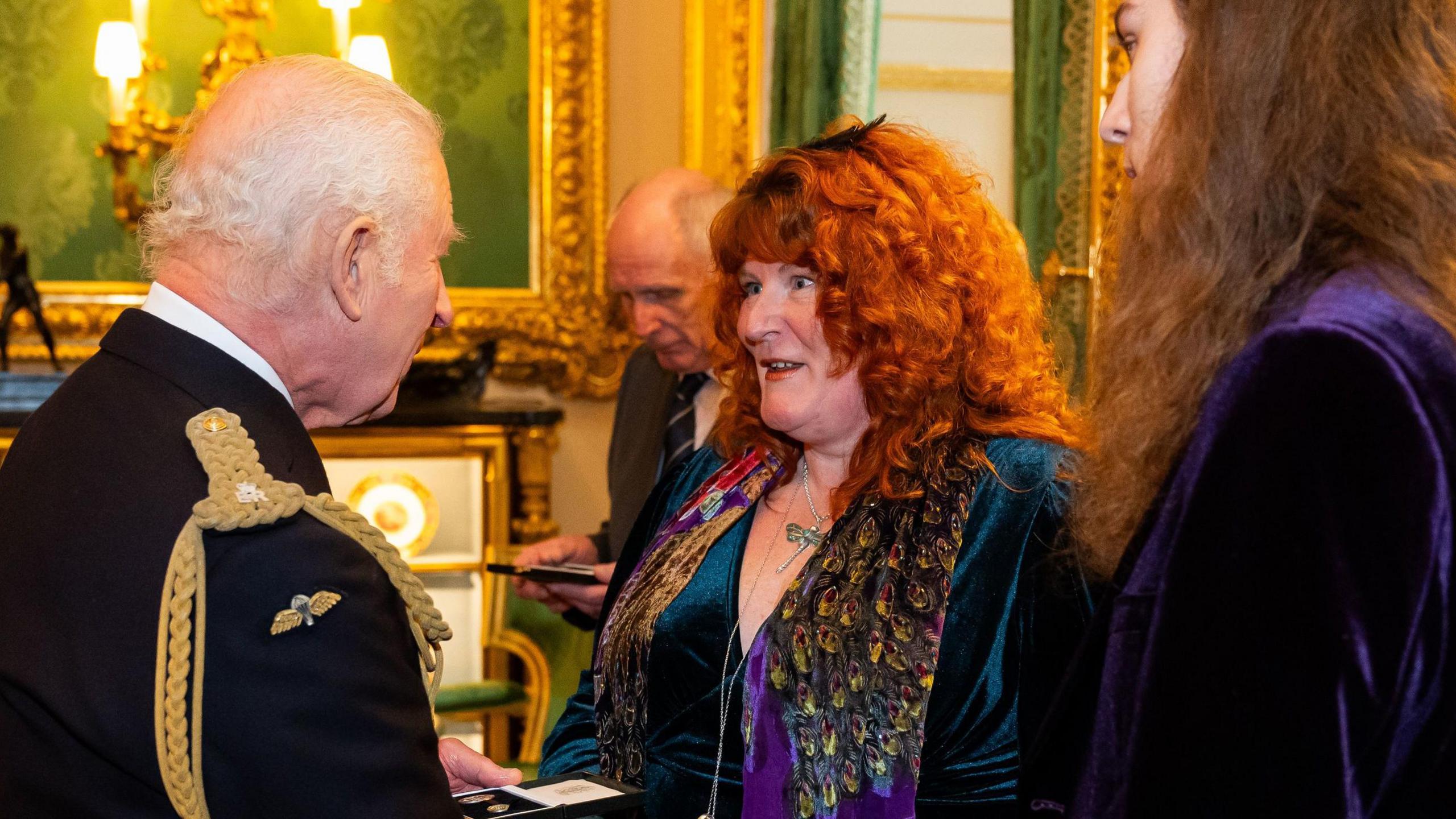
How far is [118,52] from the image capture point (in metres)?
4.10

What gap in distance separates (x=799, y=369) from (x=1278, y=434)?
3.76ft

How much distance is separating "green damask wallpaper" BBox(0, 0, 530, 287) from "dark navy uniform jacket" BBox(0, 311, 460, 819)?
11.8 feet

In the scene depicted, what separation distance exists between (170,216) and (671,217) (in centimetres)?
207

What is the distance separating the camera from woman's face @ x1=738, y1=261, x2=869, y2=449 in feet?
6.75

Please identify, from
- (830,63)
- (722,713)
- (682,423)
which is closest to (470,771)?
(722,713)

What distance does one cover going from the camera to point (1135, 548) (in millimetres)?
1117

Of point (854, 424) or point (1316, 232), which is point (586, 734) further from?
point (1316, 232)

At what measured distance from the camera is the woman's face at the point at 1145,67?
1169 millimetres

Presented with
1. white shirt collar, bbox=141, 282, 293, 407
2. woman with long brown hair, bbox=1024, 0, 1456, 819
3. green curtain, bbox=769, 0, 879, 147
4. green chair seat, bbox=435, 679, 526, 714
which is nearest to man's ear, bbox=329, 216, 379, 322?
white shirt collar, bbox=141, 282, 293, 407

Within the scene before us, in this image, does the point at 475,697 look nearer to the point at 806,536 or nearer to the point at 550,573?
the point at 550,573

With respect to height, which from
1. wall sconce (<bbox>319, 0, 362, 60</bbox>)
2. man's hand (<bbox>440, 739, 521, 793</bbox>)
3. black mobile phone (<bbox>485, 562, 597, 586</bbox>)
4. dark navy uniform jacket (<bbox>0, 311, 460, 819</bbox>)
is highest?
wall sconce (<bbox>319, 0, 362, 60</bbox>)

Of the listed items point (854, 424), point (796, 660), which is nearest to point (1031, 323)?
point (854, 424)

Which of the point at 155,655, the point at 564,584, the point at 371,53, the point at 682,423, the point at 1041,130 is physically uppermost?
the point at 371,53

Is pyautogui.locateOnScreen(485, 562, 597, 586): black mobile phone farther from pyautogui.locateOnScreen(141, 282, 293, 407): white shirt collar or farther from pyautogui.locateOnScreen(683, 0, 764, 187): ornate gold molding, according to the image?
pyautogui.locateOnScreen(683, 0, 764, 187): ornate gold molding
